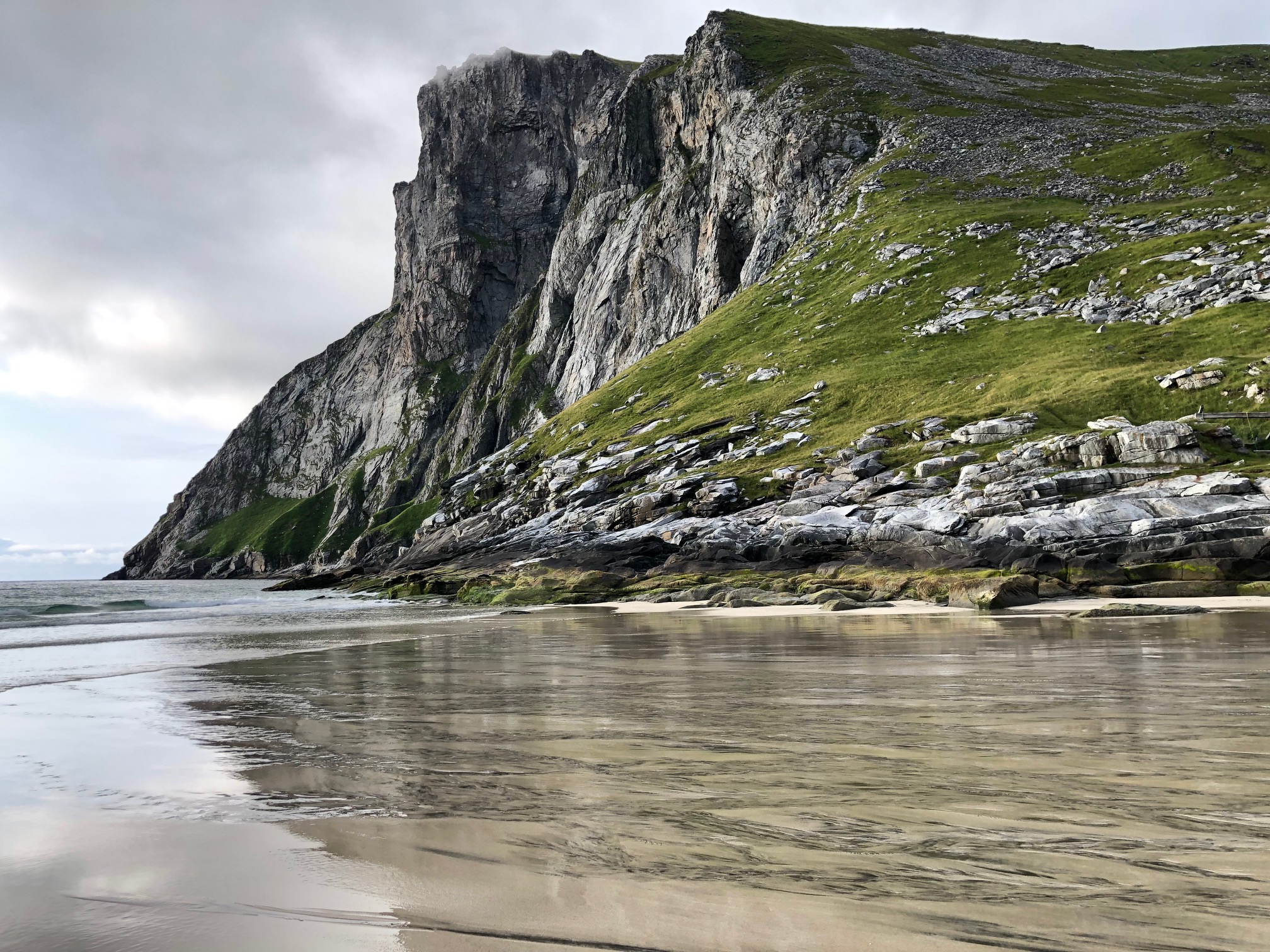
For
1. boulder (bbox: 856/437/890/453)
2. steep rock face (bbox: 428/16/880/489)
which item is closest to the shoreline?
boulder (bbox: 856/437/890/453)

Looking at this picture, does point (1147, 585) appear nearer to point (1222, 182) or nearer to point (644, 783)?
point (644, 783)

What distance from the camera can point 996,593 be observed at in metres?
23.4

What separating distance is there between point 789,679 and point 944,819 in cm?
609

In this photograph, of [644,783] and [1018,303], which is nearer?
[644,783]

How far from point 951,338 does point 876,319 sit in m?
9.90

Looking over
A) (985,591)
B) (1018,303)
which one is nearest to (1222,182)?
(1018,303)

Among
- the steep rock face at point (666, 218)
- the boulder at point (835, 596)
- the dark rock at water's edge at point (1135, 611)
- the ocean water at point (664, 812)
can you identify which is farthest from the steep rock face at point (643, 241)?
the ocean water at point (664, 812)

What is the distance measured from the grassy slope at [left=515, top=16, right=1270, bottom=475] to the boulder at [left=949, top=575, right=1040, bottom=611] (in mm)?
22171

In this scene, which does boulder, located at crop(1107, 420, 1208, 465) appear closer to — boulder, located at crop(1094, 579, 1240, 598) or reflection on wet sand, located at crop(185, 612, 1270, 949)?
boulder, located at crop(1094, 579, 1240, 598)

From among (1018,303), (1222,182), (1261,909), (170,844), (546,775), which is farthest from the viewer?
(1222,182)

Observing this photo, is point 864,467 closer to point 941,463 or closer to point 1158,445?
point 941,463

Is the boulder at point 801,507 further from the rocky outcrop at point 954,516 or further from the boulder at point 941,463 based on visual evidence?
the boulder at point 941,463

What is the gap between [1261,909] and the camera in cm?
279

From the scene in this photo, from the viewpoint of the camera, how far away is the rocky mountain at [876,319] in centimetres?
3916
